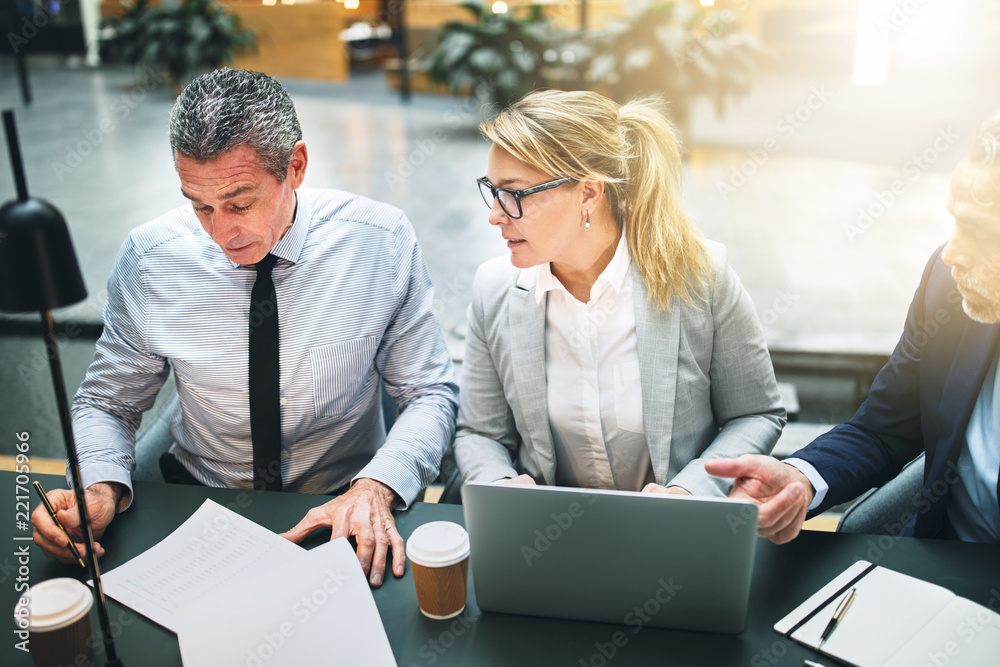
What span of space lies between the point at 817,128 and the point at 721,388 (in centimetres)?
727

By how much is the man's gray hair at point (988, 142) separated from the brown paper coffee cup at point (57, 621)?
1491 mm

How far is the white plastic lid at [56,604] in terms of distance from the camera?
996mm

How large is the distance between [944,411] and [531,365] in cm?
80

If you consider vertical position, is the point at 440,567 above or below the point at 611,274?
below

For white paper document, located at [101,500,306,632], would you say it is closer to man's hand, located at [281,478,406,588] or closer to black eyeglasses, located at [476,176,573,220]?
man's hand, located at [281,478,406,588]

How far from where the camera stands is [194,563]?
1.25 metres

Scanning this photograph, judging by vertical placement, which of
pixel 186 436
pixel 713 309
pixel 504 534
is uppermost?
pixel 713 309

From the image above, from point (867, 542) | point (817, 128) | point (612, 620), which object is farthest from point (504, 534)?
point (817, 128)

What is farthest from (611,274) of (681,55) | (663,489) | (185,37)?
(185,37)

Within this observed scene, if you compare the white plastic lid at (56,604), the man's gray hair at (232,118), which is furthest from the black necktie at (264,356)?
the white plastic lid at (56,604)

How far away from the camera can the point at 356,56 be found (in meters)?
11.9

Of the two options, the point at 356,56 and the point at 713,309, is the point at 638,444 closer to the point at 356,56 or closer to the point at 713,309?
the point at 713,309

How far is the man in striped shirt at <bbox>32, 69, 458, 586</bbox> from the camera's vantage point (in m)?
1.51

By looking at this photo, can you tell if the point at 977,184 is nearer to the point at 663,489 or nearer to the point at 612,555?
the point at 663,489
